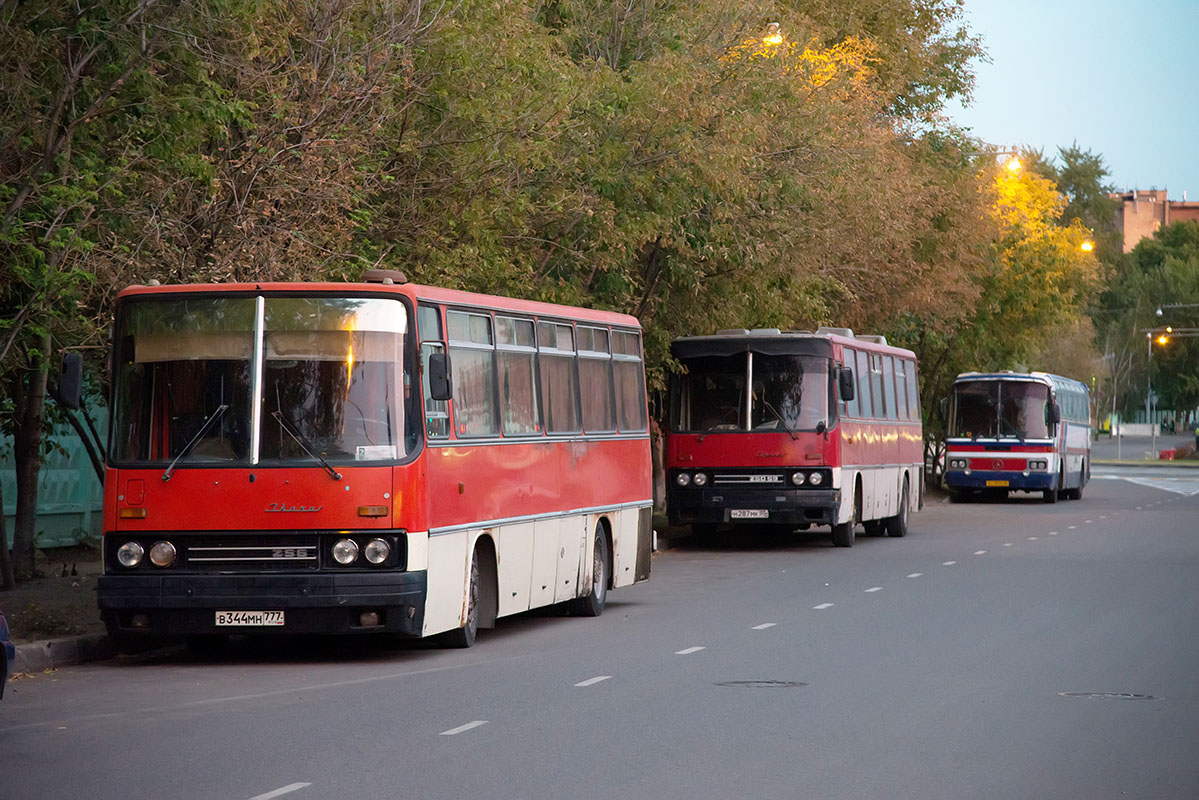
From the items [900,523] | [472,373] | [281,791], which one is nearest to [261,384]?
[472,373]

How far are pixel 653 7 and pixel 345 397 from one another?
14.9 m

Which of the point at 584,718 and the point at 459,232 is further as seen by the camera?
the point at 459,232

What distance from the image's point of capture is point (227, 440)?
45.1 ft

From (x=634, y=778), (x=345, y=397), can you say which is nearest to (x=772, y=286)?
(x=345, y=397)

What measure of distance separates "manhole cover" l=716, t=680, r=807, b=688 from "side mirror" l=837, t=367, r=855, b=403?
15.9 meters

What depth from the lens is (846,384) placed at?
93.3ft

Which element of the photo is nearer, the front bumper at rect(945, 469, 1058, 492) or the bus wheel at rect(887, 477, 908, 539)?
the bus wheel at rect(887, 477, 908, 539)

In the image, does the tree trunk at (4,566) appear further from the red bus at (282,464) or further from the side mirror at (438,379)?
the side mirror at (438,379)

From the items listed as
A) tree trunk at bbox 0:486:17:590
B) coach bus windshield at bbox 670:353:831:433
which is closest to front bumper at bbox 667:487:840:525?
coach bus windshield at bbox 670:353:831:433

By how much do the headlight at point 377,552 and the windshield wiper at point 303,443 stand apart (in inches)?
21.5

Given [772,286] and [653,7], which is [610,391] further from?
[772,286]

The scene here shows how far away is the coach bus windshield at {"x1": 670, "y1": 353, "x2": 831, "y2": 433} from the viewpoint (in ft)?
93.0

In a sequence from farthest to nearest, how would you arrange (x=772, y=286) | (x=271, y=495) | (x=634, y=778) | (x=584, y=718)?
1. (x=772, y=286)
2. (x=271, y=495)
3. (x=584, y=718)
4. (x=634, y=778)

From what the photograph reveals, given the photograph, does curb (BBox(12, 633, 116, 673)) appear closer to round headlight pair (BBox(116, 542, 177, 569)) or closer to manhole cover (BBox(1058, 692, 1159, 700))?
round headlight pair (BBox(116, 542, 177, 569))
